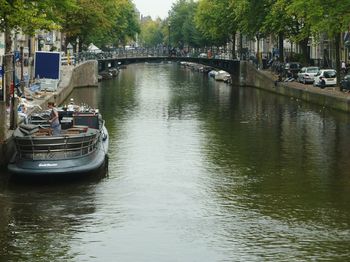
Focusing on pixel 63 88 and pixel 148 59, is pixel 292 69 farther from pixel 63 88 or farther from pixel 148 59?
pixel 148 59

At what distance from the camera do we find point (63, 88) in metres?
65.6

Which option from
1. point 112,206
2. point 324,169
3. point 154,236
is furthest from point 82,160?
point 324,169

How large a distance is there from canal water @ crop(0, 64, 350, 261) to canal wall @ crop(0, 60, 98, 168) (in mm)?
1516

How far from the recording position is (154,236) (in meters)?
21.7

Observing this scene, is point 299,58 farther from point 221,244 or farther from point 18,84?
point 221,244

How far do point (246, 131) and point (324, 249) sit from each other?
25407 millimetres

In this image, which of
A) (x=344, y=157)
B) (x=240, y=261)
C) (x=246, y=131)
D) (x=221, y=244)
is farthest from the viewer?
(x=246, y=131)

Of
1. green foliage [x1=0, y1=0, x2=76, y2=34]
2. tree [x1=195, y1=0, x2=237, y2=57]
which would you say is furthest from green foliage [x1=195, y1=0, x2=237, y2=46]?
green foliage [x1=0, y1=0, x2=76, y2=34]

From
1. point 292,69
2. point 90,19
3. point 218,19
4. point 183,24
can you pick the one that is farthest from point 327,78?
point 183,24

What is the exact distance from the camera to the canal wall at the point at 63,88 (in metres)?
30.6

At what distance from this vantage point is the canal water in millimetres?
20547

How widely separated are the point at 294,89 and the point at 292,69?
1337cm

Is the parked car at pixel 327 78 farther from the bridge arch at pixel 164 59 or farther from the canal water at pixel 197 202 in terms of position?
the bridge arch at pixel 164 59

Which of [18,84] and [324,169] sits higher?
[18,84]
